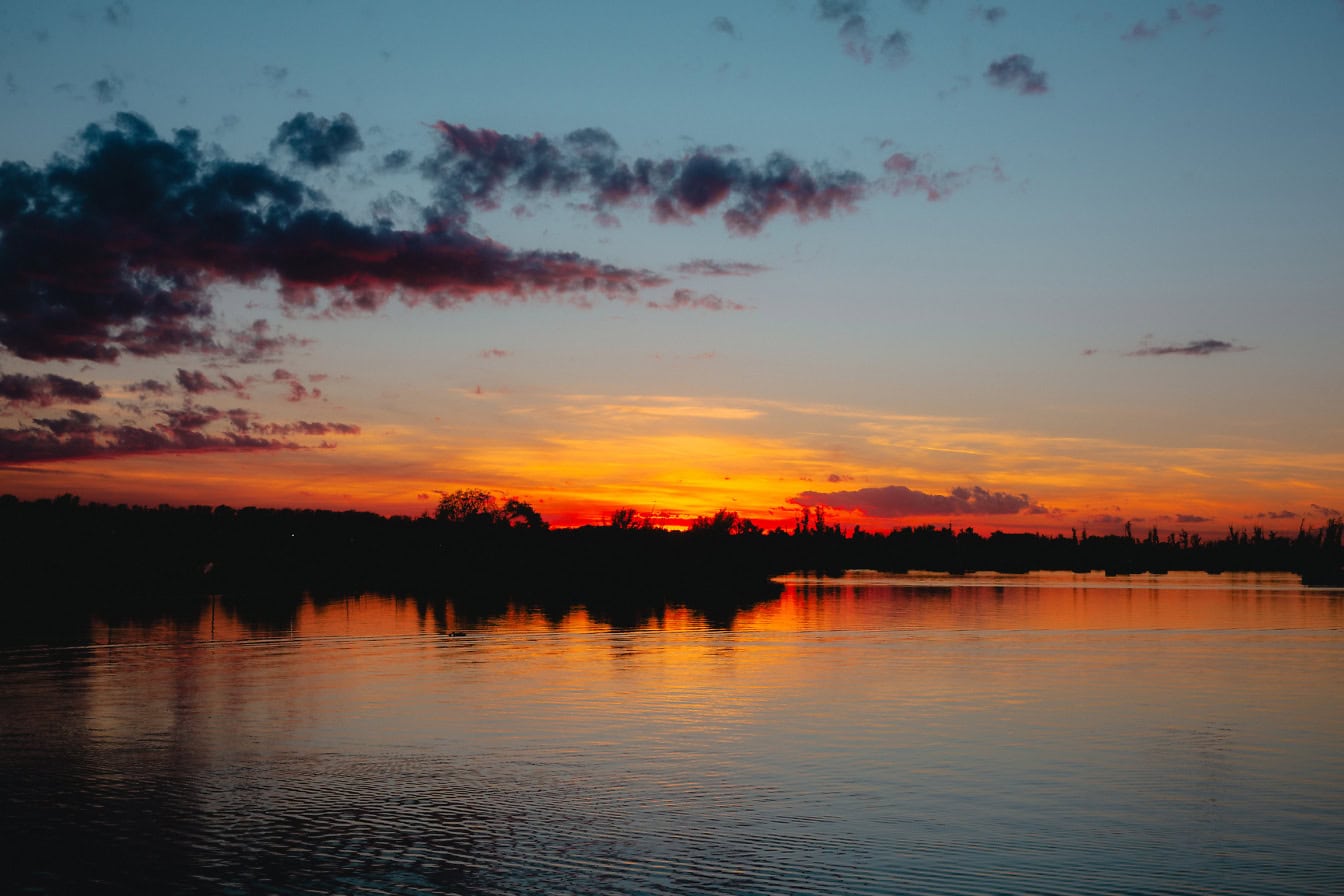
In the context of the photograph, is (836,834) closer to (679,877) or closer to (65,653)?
(679,877)

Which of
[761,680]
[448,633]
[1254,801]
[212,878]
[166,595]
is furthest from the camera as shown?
[166,595]

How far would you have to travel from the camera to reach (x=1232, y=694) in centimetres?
6331

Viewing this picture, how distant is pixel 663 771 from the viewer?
131ft

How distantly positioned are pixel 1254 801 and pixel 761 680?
1431 inches

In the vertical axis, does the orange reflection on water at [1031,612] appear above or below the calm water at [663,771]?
below

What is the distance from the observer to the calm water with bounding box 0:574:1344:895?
27.5m

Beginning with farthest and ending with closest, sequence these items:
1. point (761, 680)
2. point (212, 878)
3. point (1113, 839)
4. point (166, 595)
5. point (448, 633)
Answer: point (166, 595) → point (448, 633) → point (761, 680) → point (1113, 839) → point (212, 878)

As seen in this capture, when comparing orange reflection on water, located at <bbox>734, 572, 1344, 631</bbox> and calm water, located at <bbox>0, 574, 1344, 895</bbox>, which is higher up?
calm water, located at <bbox>0, 574, 1344, 895</bbox>

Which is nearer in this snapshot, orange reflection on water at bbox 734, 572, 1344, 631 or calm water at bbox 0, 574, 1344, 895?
calm water at bbox 0, 574, 1344, 895

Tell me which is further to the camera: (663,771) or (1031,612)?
(1031,612)

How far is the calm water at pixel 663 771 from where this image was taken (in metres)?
27.5

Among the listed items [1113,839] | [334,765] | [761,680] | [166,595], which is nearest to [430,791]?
[334,765]

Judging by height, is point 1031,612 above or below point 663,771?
below

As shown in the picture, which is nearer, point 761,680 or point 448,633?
point 761,680
